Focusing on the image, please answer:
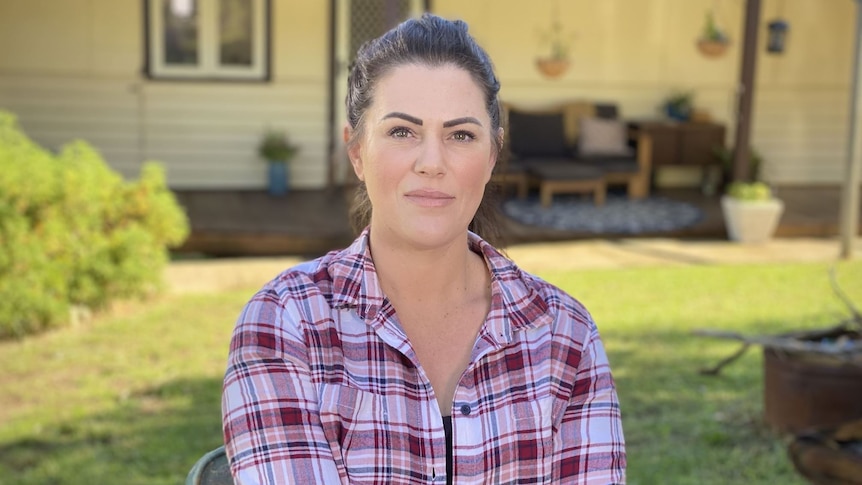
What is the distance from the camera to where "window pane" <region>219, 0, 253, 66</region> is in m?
10.9

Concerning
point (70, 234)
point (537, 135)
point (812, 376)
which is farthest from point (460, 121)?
point (537, 135)

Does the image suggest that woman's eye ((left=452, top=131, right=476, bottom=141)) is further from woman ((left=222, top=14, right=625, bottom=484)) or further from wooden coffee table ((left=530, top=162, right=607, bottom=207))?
wooden coffee table ((left=530, top=162, right=607, bottom=207))

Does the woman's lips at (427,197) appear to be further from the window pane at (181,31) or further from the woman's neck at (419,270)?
the window pane at (181,31)

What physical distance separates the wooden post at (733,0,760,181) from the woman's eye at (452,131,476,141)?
8265mm

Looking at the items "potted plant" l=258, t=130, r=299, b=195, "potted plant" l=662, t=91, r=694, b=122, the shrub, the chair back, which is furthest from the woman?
"potted plant" l=662, t=91, r=694, b=122

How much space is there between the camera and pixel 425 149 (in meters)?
1.89

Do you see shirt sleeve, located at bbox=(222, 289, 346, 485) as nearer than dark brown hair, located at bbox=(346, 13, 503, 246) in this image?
Yes

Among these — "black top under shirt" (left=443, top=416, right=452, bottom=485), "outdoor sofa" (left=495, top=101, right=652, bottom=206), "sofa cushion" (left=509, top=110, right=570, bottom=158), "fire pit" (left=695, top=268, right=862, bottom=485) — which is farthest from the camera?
"sofa cushion" (left=509, top=110, right=570, bottom=158)

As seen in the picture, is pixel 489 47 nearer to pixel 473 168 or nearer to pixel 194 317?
pixel 194 317

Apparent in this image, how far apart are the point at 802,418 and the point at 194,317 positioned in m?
3.71

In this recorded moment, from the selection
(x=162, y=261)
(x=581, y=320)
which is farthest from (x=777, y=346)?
(x=162, y=261)

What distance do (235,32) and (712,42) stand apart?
16.2 ft

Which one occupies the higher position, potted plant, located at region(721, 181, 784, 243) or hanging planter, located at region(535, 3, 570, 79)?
hanging planter, located at region(535, 3, 570, 79)

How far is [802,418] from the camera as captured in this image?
479 centimetres
